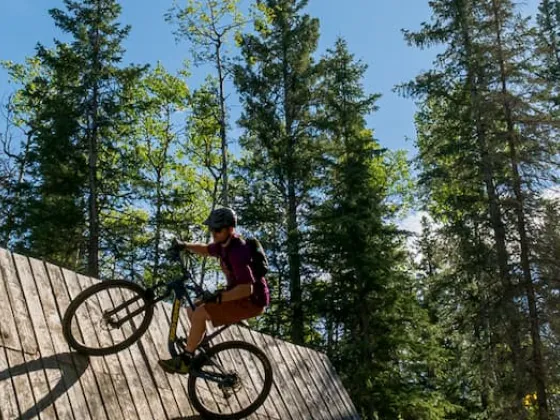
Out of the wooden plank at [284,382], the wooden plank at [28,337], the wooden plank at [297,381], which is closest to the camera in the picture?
the wooden plank at [28,337]

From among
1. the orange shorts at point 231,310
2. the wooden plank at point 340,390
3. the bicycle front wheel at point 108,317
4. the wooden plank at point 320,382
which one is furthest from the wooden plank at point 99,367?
the wooden plank at point 340,390

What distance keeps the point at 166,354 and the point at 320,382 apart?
314cm

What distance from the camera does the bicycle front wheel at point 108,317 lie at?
5.47 metres

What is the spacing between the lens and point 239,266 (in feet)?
17.9

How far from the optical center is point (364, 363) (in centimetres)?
1689

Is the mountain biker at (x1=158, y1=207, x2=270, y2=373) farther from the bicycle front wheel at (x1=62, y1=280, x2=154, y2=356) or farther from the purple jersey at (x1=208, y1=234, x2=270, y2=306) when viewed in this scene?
the bicycle front wheel at (x1=62, y1=280, x2=154, y2=356)

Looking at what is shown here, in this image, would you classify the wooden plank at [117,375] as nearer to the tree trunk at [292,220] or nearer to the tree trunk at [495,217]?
the tree trunk at [495,217]

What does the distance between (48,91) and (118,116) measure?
3.27 meters

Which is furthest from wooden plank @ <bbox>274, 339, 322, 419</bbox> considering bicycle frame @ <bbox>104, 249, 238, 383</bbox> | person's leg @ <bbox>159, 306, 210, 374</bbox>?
person's leg @ <bbox>159, 306, 210, 374</bbox>

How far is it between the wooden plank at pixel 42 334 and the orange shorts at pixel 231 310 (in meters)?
1.43

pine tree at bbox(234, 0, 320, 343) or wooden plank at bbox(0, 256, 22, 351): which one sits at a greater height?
pine tree at bbox(234, 0, 320, 343)

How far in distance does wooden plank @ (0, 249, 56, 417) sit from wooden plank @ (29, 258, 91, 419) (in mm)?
157

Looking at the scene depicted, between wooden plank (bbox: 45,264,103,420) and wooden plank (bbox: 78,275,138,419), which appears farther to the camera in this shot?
wooden plank (bbox: 78,275,138,419)

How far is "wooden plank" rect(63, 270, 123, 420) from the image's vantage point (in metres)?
5.11
